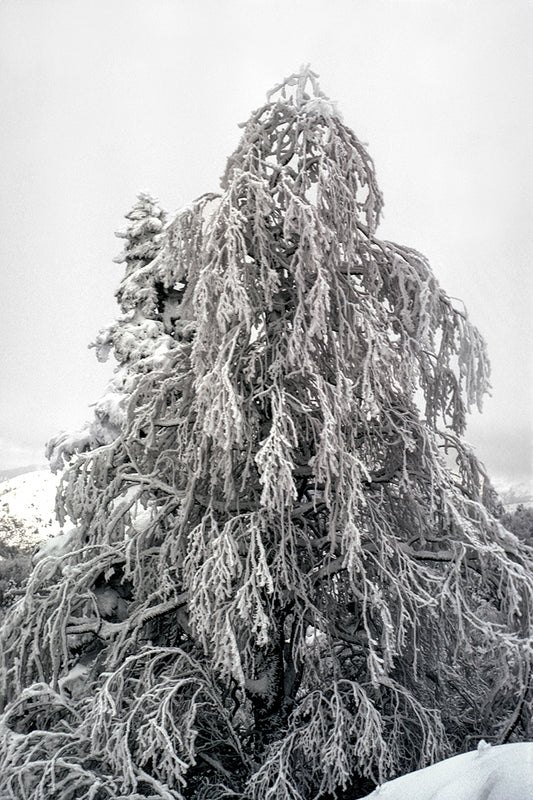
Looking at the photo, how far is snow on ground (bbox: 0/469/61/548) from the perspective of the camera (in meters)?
12.8

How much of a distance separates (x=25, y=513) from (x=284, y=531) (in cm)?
1012

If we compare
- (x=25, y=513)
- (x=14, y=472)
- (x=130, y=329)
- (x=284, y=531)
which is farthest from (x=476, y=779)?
(x=14, y=472)

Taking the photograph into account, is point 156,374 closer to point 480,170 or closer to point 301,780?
point 301,780

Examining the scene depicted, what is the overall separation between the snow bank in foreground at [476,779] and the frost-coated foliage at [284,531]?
701mm

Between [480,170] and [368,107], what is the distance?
1.42 metres

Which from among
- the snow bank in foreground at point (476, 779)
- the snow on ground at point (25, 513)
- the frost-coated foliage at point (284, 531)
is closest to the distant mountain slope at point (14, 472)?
the snow on ground at point (25, 513)

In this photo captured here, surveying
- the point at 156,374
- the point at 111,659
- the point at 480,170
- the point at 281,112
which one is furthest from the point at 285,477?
the point at 480,170

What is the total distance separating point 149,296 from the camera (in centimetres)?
730

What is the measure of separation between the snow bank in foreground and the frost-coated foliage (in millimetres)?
701

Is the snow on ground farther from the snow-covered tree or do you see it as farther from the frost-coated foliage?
the frost-coated foliage

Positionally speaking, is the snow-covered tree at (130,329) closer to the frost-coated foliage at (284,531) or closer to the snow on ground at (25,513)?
the frost-coated foliage at (284,531)

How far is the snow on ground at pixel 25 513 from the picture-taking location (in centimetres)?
1276

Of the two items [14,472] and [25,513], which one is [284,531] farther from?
[14,472]

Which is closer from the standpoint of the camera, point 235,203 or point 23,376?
point 235,203
